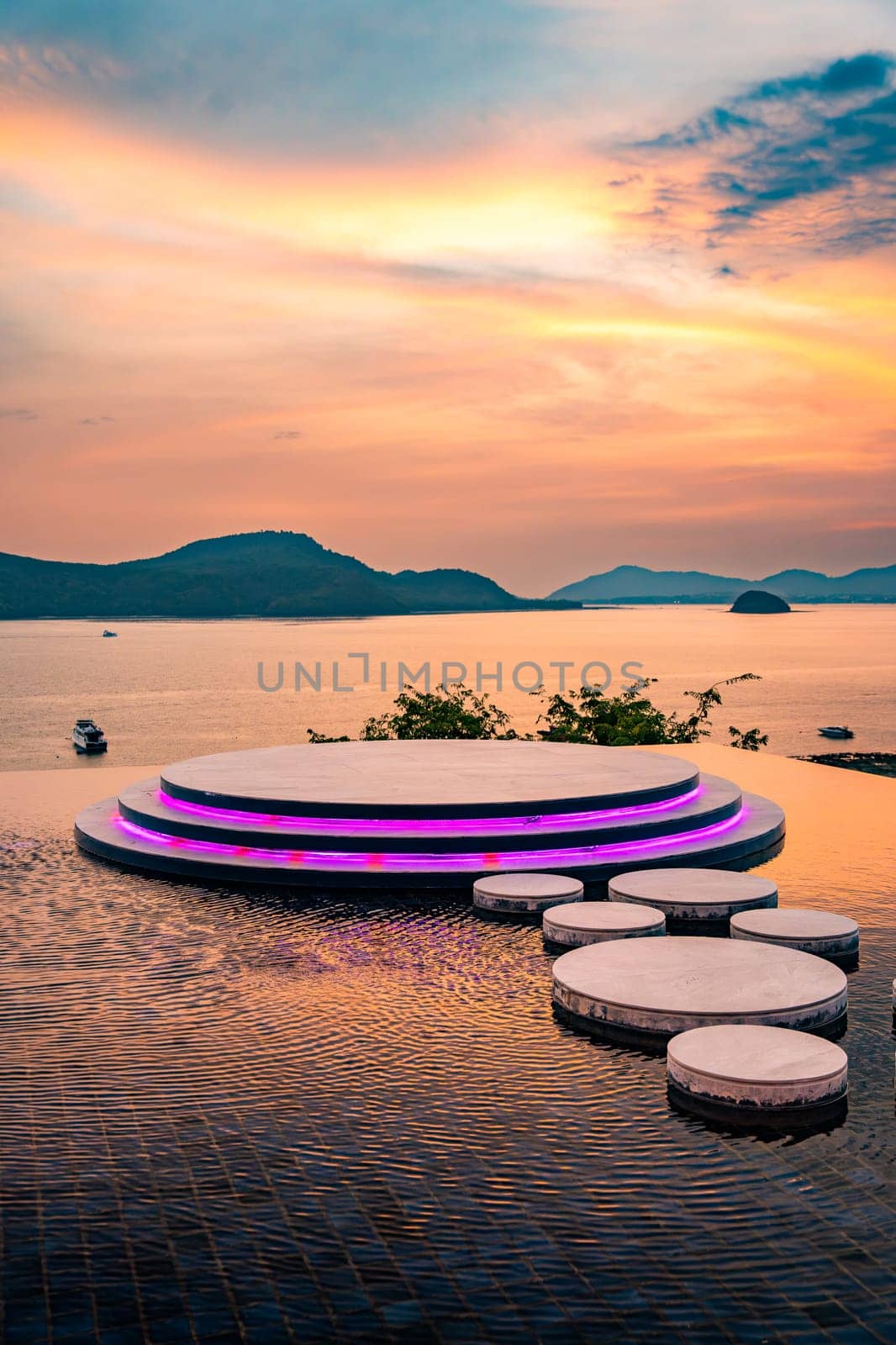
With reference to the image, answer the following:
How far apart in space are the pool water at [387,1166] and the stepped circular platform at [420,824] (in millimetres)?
2315

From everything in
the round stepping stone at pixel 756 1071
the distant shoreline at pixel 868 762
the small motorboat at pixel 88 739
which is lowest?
the small motorboat at pixel 88 739

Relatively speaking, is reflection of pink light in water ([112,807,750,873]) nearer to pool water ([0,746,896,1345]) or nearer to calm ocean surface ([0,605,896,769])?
pool water ([0,746,896,1345])

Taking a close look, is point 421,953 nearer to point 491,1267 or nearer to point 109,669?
point 491,1267

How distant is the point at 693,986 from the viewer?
8.42m

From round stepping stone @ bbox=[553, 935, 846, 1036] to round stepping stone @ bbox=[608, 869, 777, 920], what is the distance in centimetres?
127

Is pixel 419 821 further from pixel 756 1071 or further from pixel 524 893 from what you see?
pixel 756 1071

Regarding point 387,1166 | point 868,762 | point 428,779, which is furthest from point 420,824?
point 868,762

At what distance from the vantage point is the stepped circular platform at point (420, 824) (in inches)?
488

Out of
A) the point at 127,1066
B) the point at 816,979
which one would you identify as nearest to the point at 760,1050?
the point at 816,979

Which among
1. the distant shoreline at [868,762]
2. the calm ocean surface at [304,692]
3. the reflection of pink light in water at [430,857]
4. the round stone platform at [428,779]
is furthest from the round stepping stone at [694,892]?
the calm ocean surface at [304,692]

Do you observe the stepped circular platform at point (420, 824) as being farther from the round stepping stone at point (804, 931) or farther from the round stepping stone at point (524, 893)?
the round stepping stone at point (804, 931)

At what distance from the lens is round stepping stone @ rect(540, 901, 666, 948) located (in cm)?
990

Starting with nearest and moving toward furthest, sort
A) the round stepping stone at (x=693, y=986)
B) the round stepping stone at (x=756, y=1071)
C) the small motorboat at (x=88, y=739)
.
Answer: the round stepping stone at (x=756, y=1071) → the round stepping stone at (x=693, y=986) → the small motorboat at (x=88, y=739)

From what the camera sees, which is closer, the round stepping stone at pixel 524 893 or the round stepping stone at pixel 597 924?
the round stepping stone at pixel 597 924
